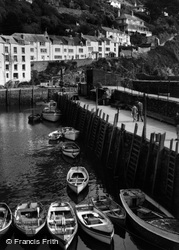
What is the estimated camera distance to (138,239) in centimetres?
1780

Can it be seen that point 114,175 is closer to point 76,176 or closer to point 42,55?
point 76,176

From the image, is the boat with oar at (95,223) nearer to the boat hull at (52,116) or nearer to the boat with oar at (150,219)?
the boat with oar at (150,219)

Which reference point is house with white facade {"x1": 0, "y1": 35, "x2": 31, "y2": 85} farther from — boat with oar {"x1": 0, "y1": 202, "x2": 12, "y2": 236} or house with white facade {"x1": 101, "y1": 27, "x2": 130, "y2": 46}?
boat with oar {"x1": 0, "y1": 202, "x2": 12, "y2": 236}

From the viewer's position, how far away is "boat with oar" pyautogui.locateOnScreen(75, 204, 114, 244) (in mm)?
17078

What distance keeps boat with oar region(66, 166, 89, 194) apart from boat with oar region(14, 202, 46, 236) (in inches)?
169

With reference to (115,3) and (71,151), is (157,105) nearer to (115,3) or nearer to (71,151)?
(71,151)

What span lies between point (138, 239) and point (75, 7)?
147 m

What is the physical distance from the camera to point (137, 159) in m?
23.8

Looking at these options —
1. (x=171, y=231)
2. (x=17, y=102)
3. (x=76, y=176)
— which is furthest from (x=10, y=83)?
(x=171, y=231)

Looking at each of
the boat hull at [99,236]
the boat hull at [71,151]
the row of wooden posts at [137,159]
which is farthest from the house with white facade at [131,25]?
the boat hull at [99,236]

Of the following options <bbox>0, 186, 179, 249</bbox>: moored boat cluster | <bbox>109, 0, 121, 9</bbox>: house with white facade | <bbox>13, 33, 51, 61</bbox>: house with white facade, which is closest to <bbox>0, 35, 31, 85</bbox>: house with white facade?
<bbox>13, 33, 51, 61</bbox>: house with white facade

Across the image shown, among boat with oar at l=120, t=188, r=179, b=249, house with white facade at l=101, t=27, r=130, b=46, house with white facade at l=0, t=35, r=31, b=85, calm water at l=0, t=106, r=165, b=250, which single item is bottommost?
calm water at l=0, t=106, r=165, b=250

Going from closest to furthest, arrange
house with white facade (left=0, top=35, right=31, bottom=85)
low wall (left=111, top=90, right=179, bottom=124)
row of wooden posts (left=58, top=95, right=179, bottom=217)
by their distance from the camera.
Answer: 1. row of wooden posts (left=58, top=95, right=179, bottom=217)
2. low wall (left=111, top=90, right=179, bottom=124)
3. house with white facade (left=0, top=35, right=31, bottom=85)

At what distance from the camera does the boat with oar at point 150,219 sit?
638 inches
